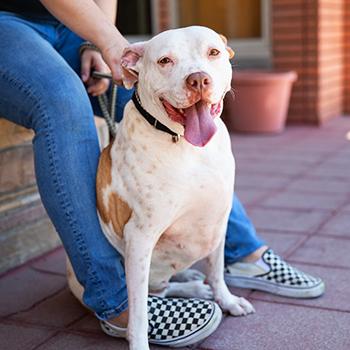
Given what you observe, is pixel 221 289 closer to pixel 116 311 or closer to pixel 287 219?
pixel 116 311

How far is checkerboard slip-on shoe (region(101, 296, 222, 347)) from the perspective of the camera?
1.93 m

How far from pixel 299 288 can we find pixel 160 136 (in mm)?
817

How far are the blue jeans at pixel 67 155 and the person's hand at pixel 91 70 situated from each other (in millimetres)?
264

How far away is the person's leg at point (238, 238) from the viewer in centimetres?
233

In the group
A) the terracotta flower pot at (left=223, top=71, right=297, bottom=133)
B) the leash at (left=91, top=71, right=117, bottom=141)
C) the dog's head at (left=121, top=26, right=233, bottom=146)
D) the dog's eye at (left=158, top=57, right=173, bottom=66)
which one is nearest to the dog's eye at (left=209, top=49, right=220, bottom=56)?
the dog's head at (left=121, top=26, right=233, bottom=146)

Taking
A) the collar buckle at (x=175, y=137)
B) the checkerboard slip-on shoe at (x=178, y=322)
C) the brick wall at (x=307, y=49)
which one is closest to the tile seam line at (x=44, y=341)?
the checkerboard slip-on shoe at (x=178, y=322)

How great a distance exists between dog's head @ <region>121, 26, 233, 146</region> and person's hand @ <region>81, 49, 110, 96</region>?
0.55 metres

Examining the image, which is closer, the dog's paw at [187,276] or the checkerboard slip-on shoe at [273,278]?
the checkerboard slip-on shoe at [273,278]

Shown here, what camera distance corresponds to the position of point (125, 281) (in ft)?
6.46

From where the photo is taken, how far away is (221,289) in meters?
2.14

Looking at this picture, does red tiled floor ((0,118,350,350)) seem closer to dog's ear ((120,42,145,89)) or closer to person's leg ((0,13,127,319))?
person's leg ((0,13,127,319))

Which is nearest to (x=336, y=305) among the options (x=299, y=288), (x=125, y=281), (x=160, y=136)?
(x=299, y=288)

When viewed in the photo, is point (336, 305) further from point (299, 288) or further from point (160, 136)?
point (160, 136)

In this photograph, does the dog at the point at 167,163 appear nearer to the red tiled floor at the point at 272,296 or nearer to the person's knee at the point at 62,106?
the person's knee at the point at 62,106
